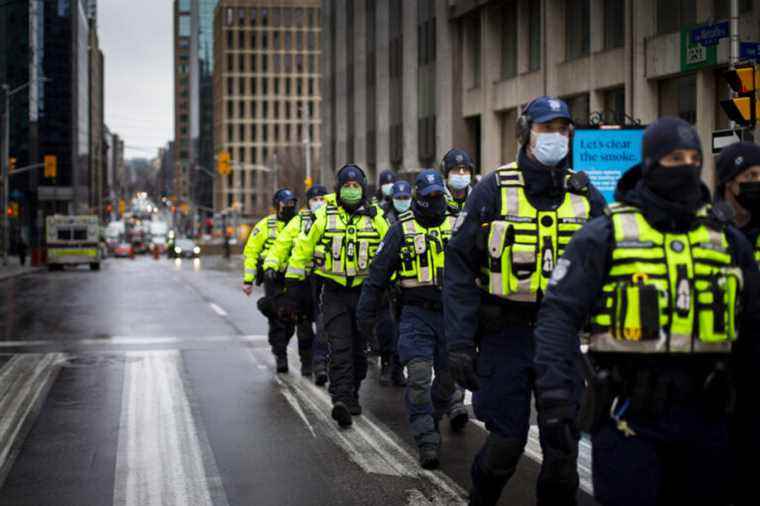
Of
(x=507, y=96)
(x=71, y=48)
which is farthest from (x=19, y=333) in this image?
(x=71, y=48)

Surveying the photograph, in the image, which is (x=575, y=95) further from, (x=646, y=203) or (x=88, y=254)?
(x=88, y=254)

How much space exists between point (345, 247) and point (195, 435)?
1.96 m

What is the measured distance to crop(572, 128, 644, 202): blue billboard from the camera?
18.7 metres

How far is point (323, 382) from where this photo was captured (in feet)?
38.3

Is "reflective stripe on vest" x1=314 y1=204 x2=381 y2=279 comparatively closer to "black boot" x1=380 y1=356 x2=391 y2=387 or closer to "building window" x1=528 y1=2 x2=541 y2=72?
"black boot" x1=380 y1=356 x2=391 y2=387

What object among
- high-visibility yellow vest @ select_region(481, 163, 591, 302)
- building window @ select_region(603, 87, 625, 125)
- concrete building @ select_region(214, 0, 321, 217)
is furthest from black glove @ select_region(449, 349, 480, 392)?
concrete building @ select_region(214, 0, 321, 217)

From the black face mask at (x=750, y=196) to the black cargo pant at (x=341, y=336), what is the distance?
4.36 m

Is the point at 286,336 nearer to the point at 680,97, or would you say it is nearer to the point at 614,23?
the point at 680,97

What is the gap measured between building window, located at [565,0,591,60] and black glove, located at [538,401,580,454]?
26160mm

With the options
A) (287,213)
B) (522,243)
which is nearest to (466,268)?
(522,243)

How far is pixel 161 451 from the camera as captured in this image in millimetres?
8148

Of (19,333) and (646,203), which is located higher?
(646,203)

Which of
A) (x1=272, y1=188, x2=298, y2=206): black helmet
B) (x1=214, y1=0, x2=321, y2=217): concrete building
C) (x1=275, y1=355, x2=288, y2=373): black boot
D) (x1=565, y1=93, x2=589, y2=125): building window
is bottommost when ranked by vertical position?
(x1=275, y1=355, x2=288, y2=373): black boot

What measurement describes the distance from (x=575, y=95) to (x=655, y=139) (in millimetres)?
26505
